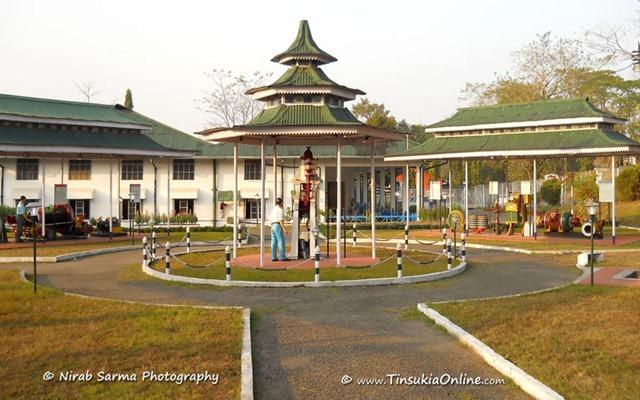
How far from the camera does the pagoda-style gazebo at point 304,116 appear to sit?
1784 centimetres

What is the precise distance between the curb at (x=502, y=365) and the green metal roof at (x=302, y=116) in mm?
9621

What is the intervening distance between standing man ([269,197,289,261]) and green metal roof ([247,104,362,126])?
8.62ft

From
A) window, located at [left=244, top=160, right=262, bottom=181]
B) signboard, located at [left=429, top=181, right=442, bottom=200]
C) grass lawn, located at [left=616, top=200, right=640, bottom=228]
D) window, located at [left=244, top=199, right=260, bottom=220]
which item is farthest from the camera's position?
window, located at [left=244, top=199, right=260, bottom=220]

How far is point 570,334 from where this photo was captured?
31.7ft

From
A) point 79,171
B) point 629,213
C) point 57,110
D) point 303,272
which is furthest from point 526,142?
point 79,171

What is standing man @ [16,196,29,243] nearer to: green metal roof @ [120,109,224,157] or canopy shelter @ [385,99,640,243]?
green metal roof @ [120,109,224,157]

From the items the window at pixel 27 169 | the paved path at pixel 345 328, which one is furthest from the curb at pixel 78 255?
the window at pixel 27 169

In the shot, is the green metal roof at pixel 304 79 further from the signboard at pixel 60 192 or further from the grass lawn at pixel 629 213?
the grass lawn at pixel 629 213

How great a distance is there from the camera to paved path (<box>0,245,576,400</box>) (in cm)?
748

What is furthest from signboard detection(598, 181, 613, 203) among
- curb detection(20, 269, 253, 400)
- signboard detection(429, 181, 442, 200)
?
curb detection(20, 269, 253, 400)

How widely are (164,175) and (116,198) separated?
3.72m

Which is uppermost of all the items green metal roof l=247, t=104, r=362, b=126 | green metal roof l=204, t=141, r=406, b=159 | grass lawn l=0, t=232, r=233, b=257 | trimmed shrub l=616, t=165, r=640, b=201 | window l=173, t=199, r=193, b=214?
green metal roof l=204, t=141, r=406, b=159

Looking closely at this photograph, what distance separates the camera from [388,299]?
13359mm

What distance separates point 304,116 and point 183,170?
24.6 m
